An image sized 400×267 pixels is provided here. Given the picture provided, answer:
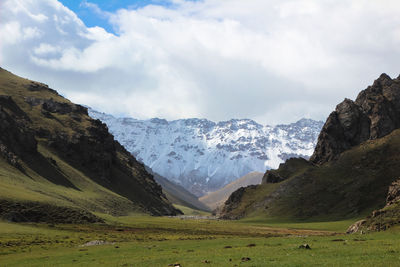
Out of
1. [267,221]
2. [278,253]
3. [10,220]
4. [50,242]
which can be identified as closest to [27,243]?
[50,242]

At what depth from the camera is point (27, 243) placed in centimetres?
7562

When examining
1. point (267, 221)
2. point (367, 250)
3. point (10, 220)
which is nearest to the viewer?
point (367, 250)

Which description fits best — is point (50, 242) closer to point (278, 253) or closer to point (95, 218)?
point (278, 253)

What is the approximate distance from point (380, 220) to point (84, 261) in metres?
51.0

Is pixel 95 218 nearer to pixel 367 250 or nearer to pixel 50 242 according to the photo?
pixel 50 242

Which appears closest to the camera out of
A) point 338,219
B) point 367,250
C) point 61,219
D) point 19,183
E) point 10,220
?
point 367,250

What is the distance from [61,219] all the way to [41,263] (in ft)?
280

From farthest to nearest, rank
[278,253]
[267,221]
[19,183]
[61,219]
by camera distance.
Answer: [267,221] → [19,183] → [61,219] → [278,253]

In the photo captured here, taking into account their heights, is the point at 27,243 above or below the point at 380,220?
below

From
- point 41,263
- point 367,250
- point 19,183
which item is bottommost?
point 41,263

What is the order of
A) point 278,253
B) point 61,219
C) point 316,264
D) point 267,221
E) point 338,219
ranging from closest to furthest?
point 316,264 < point 278,253 < point 61,219 < point 338,219 < point 267,221

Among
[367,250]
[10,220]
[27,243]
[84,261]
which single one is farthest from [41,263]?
[10,220]

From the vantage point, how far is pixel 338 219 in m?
182

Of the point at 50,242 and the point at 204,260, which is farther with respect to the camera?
the point at 50,242
